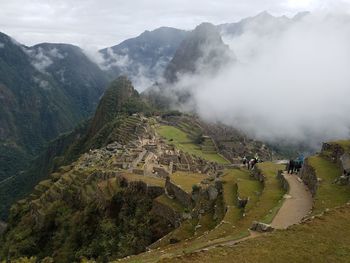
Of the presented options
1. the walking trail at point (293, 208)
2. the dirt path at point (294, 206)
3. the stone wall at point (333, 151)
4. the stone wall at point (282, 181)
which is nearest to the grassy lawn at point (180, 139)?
the stone wall at point (333, 151)

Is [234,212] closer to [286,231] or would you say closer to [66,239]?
[286,231]

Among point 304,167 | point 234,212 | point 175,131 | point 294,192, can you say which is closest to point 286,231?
point 234,212

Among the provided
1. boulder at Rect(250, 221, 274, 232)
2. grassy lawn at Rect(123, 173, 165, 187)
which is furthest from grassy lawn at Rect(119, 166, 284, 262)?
grassy lawn at Rect(123, 173, 165, 187)

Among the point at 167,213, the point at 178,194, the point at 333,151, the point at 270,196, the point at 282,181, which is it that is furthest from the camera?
the point at 178,194

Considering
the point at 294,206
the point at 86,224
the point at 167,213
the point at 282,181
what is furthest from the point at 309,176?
the point at 86,224

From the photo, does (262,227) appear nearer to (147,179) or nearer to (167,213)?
(167,213)
